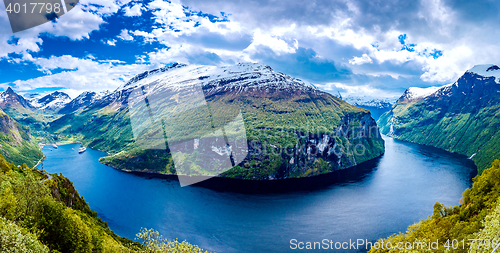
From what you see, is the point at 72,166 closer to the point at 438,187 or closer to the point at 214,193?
the point at 214,193

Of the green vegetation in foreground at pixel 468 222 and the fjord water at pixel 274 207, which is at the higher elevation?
the green vegetation in foreground at pixel 468 222

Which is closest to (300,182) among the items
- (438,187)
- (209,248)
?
(438,187)

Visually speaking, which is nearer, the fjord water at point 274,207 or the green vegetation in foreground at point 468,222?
the green vegetation in foreground at point 468,222

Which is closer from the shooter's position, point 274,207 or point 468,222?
point 468,222

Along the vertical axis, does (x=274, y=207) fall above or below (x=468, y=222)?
below

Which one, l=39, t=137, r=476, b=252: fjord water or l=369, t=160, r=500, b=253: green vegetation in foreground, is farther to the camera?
l=39, t=137, r=476, b=252: fjord water

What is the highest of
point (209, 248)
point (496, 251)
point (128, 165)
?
point (496, 251)

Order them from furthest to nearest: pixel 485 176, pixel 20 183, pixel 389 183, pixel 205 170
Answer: pixel 205 170 < pixel 389 183 < pixel 485 176 < pixel 20 183

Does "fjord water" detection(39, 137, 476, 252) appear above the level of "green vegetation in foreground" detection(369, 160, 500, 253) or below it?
below
